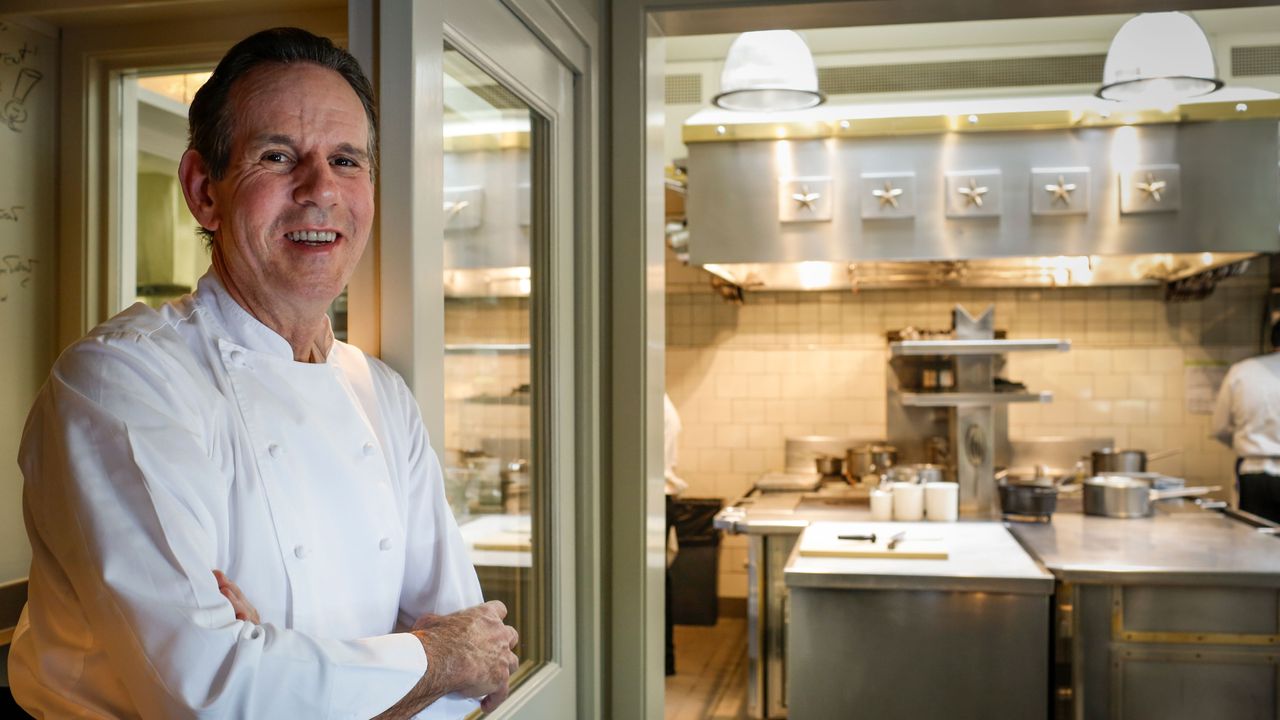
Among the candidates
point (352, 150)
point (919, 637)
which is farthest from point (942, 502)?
point (352, 150)

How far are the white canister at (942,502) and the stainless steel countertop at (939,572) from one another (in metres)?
0.60

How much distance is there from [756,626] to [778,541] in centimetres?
38

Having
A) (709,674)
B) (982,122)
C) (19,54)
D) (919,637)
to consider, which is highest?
(982,122)

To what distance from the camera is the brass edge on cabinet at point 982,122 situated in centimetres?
503

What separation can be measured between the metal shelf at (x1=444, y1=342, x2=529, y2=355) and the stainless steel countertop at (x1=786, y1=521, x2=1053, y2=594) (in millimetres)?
1879

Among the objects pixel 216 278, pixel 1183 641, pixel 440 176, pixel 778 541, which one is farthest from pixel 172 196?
pixel 1183 641

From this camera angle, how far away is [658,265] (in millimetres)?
2871

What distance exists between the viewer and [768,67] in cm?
417

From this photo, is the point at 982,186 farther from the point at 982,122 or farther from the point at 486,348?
the point at 486,348

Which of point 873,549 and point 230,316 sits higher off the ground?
point 230,316

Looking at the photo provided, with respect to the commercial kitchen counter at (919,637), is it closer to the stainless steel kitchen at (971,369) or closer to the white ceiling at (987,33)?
the stainless steel kitchen at (971,369)

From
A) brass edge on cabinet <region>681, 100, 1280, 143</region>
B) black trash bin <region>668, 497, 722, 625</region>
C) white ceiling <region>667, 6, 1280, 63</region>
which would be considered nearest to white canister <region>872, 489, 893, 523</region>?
brass edge on cabinet <region>681, 100, 1280, 143</region>

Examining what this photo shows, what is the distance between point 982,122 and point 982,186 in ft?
0.94

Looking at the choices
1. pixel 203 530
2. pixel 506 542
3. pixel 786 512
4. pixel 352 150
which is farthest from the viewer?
pixel 786 512
